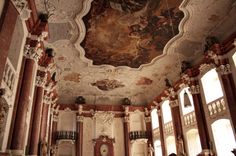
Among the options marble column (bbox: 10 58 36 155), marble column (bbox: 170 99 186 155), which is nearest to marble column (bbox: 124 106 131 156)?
marble column (bbox: 170 99 186 155)

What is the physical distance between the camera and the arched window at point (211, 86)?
1347cm

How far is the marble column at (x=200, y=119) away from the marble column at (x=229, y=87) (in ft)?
7.01

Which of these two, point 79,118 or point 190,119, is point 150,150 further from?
point 79,118

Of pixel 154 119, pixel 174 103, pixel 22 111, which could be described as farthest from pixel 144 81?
pixel 22 111

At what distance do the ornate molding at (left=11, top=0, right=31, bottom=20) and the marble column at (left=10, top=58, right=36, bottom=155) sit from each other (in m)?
1.68

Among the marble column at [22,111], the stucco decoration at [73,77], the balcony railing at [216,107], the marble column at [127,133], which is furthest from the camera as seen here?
the marble column at [127,133]

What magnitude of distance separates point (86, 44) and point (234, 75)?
787cm

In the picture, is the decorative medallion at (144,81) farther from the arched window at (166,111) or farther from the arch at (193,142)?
the arch at (193,142)

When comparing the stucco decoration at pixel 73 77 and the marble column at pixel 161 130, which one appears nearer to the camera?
the stucco decoration at pixel 73 77

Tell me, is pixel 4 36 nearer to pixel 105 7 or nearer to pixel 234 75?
→ pixel 105 7

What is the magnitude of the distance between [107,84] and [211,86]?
7.83m

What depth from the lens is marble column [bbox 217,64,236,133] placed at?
11.6m

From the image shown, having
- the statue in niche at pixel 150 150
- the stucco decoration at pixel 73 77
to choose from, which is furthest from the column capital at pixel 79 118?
the statue in niche at pixel 150 150

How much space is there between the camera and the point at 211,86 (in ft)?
46.0
